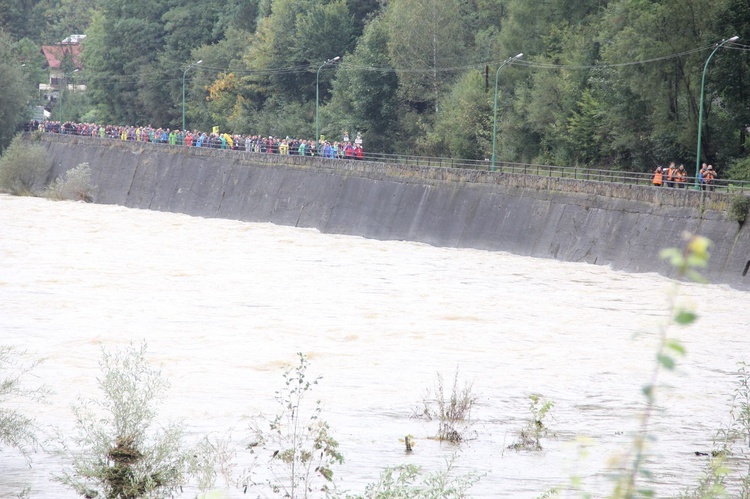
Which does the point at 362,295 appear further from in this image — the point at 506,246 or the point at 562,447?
the point at 562,447

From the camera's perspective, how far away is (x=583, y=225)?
3612 cm

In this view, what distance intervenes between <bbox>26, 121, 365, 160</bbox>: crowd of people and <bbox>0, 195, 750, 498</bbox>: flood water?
12050mm

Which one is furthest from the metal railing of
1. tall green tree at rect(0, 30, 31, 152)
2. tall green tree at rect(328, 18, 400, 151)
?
tall green tree at rect(328, 18, 400, 151)

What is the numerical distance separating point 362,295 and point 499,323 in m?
5.01

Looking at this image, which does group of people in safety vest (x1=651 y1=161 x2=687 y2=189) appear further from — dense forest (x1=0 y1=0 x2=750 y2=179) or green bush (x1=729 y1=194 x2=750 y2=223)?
green bush (x1=729 y1=194 x2=750 y2=223)

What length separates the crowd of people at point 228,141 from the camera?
51688 mm

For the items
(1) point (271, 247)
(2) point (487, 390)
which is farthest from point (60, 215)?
(2) point (487, 390)

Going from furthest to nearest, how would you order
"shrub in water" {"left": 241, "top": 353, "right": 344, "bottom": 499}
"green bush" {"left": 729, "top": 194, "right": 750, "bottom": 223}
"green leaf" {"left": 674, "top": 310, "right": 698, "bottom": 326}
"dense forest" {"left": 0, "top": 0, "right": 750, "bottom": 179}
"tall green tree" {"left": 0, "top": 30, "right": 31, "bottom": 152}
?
"tall green tree" {"left": 0, "top": 30, "right": 31, "bottom": 152} < "dense forest" {"left": 0, "top": 0, "right": 750, "bottom": 179} < "green bush" {"left": 729, "top": 194, "right": 750, "bottom": 223} < "shrub in water" {"left": 241, "top": 353, "right": 344, "bottom": 499} < "green leaf" {"left": 674, "top": 310, "right": 698, "bottom": 326}

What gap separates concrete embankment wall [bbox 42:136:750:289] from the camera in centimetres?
3316

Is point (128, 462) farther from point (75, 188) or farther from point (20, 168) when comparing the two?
point (20, 168)

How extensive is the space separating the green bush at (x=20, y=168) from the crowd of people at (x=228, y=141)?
14.3 feet

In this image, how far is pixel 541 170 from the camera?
49312 mm

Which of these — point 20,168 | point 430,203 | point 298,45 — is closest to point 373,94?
point 298,45

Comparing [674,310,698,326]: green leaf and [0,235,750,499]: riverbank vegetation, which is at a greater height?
[674,310,698,326]: green leaf
